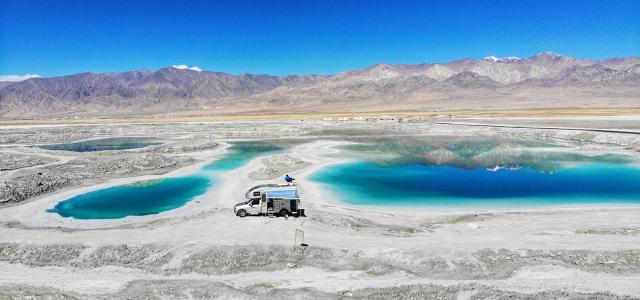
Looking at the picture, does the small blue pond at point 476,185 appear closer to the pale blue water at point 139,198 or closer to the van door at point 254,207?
the van door at point 254,207

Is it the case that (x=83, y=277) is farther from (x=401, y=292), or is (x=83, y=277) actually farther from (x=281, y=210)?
(x=401, y=292)

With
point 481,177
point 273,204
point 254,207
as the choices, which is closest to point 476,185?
point 481,177

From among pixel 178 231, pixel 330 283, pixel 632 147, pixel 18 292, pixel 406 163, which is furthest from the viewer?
pixel 632 147

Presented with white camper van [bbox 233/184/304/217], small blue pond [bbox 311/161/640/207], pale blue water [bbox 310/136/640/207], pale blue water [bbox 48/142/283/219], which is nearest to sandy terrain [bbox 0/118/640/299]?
white camper van [bbox 233/184/304/217]

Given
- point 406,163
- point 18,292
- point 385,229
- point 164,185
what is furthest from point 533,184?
point 18,292

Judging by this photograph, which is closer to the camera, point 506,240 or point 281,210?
point 506,240

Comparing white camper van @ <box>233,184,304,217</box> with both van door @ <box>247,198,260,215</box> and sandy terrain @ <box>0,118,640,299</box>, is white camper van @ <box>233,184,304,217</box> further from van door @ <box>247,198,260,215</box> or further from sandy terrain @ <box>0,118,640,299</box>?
sandy terrain @ <box>0,118,640,299</box>
